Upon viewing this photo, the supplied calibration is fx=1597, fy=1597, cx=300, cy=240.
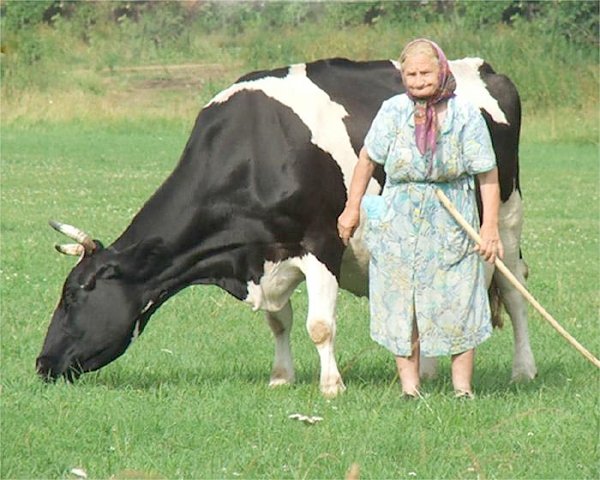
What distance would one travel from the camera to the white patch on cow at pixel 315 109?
9555 mm

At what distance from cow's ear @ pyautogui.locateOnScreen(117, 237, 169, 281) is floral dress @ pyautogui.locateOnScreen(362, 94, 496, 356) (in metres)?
1.46

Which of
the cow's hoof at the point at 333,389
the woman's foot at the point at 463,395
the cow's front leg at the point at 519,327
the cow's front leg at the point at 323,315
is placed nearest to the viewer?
the woman's foot at the point at 463,395

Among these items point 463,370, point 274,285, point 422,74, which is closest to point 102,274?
point 274,285

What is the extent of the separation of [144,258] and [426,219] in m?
1.91

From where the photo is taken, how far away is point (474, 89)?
10.4 meters

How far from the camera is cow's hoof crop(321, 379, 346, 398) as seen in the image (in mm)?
9195

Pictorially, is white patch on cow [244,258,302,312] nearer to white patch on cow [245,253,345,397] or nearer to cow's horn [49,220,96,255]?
white patch on cow [245,253,345,397]

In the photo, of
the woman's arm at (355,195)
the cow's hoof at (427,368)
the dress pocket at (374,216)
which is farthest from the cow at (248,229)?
the cow's hoof at (427,368)

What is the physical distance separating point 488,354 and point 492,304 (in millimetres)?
385

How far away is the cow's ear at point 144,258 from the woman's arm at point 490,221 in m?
2.06

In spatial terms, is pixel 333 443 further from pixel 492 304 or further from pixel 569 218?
pixel 569 218

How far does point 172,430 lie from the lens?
789 cm

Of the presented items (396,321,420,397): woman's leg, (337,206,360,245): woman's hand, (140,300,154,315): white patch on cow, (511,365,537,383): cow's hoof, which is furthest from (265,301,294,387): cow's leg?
(511,365,537,383): cow's hoof

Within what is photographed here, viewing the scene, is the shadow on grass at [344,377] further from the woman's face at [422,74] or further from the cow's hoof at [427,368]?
the woman's face at [422,74]
